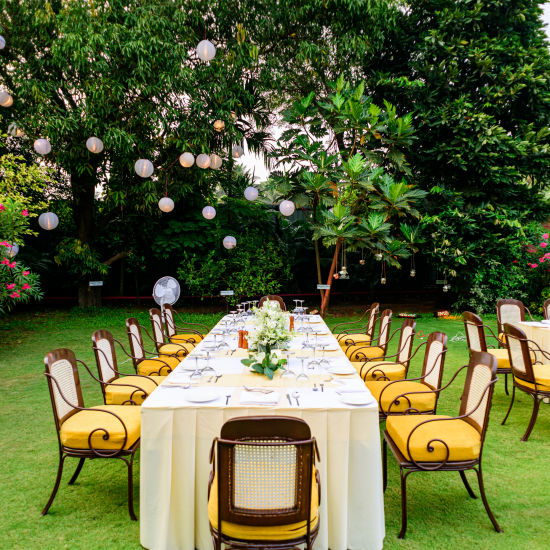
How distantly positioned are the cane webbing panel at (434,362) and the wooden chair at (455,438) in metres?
0.47

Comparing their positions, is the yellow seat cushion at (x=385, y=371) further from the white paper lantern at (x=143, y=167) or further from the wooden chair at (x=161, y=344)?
the white paper lantern at (x=143, y=167)

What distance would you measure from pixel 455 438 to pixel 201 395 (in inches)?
61.8

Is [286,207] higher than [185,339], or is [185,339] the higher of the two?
[286,207]

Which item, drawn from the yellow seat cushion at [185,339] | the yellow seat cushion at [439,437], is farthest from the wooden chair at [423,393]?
the yellow seat cushion at [185,339]

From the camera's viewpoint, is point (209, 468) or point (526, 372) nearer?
point (209, 468)

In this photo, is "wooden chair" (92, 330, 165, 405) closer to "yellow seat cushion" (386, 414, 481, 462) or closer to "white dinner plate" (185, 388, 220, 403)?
"white dinner plate" (185, 388, 220, 403)

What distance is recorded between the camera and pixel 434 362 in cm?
340

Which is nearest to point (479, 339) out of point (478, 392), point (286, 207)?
point (478, 392)

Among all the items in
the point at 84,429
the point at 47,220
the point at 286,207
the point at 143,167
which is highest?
the point at 143,167

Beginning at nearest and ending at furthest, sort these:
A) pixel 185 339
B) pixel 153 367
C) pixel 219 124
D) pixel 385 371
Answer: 1. pixel 385 371
2. pixel 153 367
3. pixel 185 339
4. pixel 219 124

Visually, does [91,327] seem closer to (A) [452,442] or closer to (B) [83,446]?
(B) [83,446]

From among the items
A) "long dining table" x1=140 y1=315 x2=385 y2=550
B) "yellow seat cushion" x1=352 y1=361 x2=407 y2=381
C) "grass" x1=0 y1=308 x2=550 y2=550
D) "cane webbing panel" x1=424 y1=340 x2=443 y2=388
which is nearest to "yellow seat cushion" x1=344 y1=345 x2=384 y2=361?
"yellow seat cushion" x1=352 y1=361 x2=407 y2=381

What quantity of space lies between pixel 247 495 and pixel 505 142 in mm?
11179

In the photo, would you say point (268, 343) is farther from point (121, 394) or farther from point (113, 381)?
point (113, 381)
